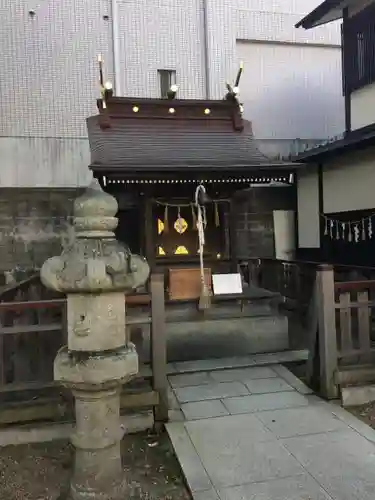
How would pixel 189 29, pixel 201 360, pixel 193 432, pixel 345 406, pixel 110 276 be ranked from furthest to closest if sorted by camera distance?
1. pixel 189 29
2. pixel 201 360
3. pixel 345 406
4. pixel 193 432
5. pixel 110 276

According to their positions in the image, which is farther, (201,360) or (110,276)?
(201,360)

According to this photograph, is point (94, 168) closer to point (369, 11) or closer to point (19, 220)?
point (19, 220)

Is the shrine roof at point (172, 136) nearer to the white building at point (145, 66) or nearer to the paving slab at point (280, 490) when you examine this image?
the white building at point (145, 66)

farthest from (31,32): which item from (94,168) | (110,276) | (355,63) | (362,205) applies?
(110,276)

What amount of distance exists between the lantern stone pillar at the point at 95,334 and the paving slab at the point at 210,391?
2261mm

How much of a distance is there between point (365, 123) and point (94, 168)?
6211 mm

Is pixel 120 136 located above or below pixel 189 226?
above

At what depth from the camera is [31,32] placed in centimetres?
1216

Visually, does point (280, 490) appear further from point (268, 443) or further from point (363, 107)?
point (363, 107)

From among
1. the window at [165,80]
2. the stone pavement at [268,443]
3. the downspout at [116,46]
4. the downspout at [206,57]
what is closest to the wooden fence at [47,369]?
the stone pavement at [268,443]

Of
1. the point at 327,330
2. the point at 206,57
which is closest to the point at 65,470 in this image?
the point at 327,330

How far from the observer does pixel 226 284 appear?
888 centimetres

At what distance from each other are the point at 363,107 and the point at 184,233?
195 inches

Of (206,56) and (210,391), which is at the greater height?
(206,56)
